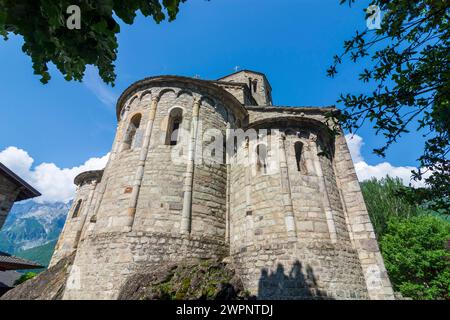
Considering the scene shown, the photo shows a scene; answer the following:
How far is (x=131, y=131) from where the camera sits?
36.1ft

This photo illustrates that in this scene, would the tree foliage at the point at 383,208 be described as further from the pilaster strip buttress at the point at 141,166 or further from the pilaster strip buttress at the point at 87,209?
the pilaster strip buttress at the point at 87,209

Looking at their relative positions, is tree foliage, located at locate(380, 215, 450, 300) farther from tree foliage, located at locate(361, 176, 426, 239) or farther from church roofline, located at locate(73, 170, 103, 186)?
church roofline, located at locate(73, 170, 103, 186)

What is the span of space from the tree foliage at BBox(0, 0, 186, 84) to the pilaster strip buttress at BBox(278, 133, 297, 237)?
716 cm

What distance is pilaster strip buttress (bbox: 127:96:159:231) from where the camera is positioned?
8.29 meters

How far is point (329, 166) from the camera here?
33.6 ft

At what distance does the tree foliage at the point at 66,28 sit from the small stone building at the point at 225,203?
5.76 metres

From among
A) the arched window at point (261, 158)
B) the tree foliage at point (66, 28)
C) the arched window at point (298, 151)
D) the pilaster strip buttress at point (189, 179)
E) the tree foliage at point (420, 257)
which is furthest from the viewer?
the tree foliage at point (420, 257)

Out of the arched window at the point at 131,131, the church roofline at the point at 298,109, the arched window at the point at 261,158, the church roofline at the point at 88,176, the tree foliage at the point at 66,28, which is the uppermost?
the church roofline at the point at 298,109

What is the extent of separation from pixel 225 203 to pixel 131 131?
5.37m

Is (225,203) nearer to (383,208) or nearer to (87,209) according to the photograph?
(87,209)

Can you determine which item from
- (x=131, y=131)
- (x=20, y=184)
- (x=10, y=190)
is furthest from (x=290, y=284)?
(x=10, y=190)

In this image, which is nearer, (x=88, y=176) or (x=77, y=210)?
(x=77, y=210)

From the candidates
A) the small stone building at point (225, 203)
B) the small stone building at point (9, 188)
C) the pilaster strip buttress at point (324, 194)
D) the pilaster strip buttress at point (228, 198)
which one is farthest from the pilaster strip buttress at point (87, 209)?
the pilaster strip buttress at point (324, 194)

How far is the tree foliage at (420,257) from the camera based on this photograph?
575 inches
